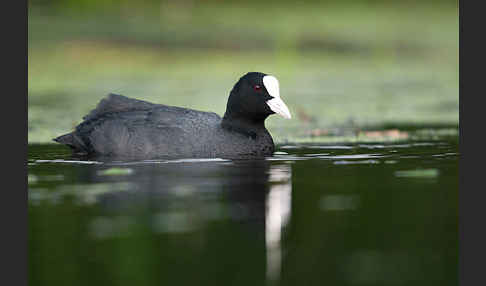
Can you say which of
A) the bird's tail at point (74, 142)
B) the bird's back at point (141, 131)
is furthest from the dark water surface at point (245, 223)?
the bird's tail at point (74, 142)

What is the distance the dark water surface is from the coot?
0.41m

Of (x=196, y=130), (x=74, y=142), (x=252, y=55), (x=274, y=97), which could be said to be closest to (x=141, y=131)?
(x=196, y=130)

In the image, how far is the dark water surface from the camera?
4.31m

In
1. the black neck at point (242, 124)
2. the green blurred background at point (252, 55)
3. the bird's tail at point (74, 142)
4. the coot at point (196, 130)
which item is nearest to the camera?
the coot at point (196, 130)

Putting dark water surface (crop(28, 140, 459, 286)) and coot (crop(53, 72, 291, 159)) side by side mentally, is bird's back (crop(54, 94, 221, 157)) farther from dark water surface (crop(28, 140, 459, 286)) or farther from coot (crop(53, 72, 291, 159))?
dark water surface (crop(28, 140, 459, 286))

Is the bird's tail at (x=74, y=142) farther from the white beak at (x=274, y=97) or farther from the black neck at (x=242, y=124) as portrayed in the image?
the white beak at (x=274, y=97)

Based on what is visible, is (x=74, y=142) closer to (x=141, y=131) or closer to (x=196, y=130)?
(x=141, y=131)

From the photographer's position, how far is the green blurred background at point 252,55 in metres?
15.0

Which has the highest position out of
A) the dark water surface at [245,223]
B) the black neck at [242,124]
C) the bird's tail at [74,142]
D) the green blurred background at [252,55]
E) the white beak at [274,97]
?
the green blurred background at [252,55]

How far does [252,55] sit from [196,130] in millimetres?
13081

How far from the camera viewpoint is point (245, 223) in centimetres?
536

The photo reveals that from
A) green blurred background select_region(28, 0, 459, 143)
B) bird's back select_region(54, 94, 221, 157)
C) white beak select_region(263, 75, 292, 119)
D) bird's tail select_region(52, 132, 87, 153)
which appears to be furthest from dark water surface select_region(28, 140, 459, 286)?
green blurred background select_region(28, 0, 459, 143)

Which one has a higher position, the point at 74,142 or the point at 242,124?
the point at 242,124

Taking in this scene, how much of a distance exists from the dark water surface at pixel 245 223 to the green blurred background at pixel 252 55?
5.18 m
